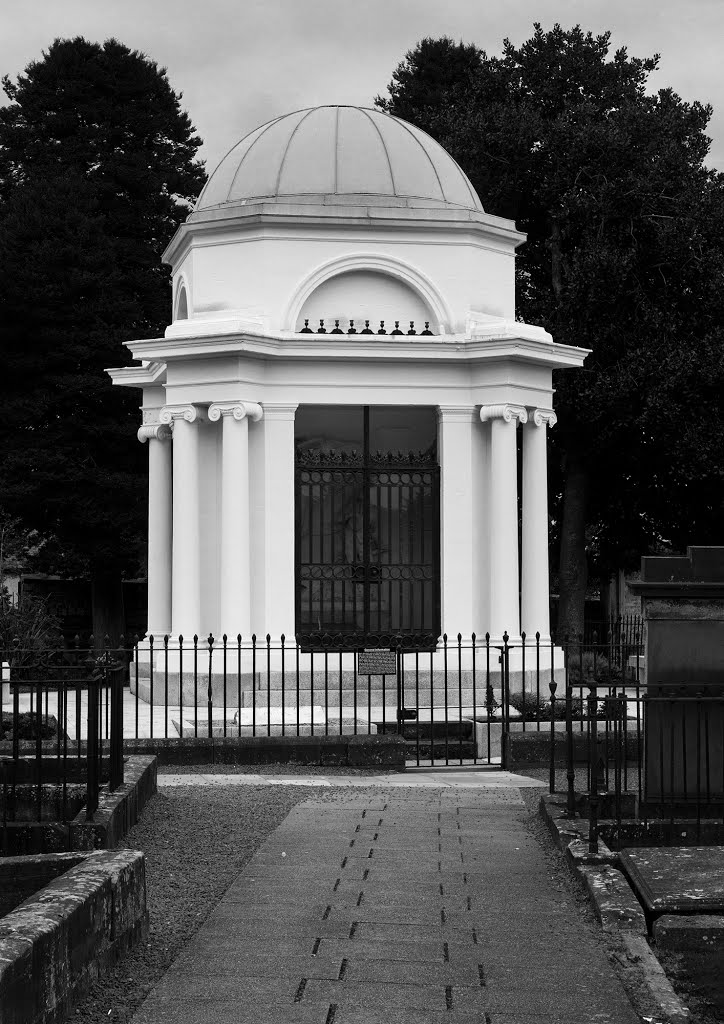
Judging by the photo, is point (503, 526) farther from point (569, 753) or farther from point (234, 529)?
point (569, 753)

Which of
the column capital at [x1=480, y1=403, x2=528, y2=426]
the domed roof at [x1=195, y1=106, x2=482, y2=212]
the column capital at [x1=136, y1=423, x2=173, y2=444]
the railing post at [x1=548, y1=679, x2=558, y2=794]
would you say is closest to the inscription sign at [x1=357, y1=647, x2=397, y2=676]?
the column capital at [x1=480, y1=403, x2=528, y2=426]

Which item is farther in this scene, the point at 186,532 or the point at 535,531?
the point at 535,531

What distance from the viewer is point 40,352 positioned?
30.0 meters

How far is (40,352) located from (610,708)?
913 inches

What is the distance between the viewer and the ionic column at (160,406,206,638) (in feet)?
57.8

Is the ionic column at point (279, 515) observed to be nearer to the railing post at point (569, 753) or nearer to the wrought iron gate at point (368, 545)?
the wrought iron gate at point (368, 545)

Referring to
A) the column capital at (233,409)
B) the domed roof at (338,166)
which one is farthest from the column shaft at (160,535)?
the domed roof at (338,166)

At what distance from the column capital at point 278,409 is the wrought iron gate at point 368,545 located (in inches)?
28.2

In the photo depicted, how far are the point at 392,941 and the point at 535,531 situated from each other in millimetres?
12587

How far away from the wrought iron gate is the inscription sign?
8.59 feet

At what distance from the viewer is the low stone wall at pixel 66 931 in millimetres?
4738

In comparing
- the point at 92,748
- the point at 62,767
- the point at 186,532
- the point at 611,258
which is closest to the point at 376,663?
the point at 186,532

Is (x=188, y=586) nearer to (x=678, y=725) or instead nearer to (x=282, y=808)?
(x=282, y=808)

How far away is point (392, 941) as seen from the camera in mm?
6430
